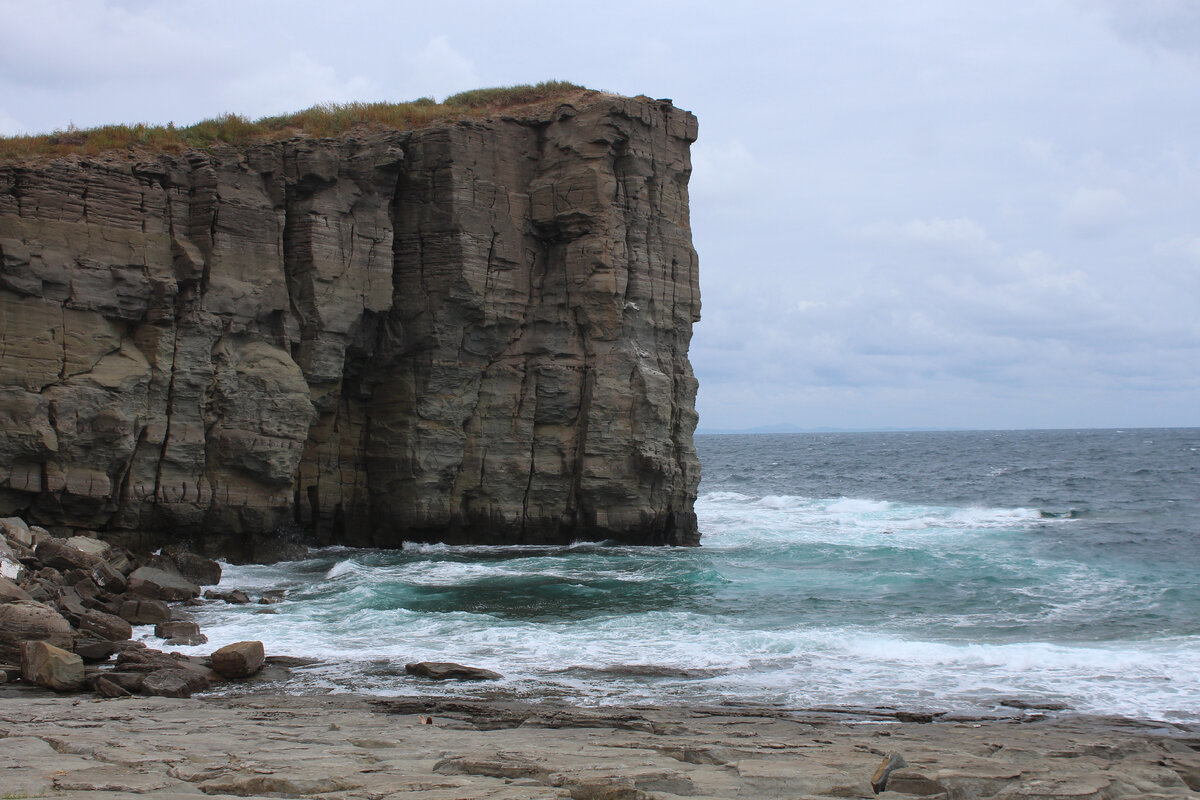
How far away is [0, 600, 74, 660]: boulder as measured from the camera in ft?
49.3

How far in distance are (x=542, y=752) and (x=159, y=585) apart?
13754 mm

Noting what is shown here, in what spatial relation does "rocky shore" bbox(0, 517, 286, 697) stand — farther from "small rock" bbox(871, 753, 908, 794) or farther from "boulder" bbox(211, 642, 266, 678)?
"small rock" bbox(871, 753, 908, 794)

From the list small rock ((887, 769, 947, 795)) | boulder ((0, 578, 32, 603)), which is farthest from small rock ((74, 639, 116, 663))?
small rock ((887, 769, 947, 795))

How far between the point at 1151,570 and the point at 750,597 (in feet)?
43.9

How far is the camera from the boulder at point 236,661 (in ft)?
49.2

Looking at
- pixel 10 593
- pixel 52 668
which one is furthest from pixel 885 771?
pixel 10 593

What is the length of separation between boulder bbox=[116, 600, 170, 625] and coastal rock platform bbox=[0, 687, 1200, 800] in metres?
4.86

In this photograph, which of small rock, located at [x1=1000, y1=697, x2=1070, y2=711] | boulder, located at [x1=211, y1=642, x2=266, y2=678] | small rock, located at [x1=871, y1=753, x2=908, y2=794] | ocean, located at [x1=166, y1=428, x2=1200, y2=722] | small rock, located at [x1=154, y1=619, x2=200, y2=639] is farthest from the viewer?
small rock, located at [x1=154, y1=619, x2=200, y2=639]

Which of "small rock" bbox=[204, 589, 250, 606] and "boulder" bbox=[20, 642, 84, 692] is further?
"small rock" bbox=[204, 589, 250, 606]

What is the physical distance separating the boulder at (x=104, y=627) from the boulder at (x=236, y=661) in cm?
259

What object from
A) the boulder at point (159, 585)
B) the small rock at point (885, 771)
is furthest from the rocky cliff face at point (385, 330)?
the small rock at point (885, 771)

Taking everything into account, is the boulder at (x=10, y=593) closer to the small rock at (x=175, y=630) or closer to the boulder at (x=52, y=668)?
the small rock at (x=175, y=630)

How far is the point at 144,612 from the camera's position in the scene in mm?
18391

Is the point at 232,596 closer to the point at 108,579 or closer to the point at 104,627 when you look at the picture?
the point at 108,579
